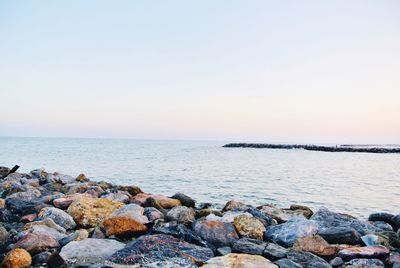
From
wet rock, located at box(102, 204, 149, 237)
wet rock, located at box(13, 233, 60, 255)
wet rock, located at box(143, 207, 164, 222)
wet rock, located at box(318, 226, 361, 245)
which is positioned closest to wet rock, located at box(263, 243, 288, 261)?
wet rock, located at box(318, 226, 361, 245)

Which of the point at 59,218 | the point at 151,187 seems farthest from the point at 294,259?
the point at 151,187

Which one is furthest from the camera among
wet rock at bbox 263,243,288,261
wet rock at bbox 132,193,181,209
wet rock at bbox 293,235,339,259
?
wet rock at bbox 132,193,181,209

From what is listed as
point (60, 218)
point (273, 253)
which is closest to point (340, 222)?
point (273, 253)

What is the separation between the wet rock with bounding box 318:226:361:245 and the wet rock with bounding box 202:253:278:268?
1568mm

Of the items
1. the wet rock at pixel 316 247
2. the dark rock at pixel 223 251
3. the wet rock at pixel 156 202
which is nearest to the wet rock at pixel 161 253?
the dark rock at pixel 223 251

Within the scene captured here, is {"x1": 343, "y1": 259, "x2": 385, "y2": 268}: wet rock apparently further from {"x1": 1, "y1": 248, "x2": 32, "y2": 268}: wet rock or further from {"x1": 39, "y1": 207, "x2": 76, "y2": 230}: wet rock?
{"x1": 39, "y1": 207, "x2": 76, "y2": 230}: wet rock

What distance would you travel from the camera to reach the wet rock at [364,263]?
4081mm

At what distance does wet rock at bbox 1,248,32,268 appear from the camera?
12.7 ft

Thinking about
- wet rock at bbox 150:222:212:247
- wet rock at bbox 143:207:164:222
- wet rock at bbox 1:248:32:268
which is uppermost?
wet rock at bbox 150:222:212:247

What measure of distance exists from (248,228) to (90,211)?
268cm

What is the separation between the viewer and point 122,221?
17.2 feet

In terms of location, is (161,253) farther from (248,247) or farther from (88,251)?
(248,247)

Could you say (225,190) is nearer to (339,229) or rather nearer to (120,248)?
(339,229)

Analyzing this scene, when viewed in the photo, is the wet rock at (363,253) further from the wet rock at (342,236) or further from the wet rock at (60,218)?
the wet rock at (60,218)
